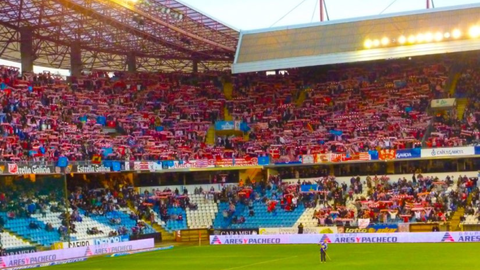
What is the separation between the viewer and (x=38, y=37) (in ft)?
213

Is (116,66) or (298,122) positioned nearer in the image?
(298,122)

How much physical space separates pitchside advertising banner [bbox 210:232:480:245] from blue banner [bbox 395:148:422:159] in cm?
841

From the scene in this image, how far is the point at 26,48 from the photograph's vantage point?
6531cm

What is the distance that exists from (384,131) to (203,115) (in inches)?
654

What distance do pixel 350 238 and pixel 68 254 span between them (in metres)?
18.6

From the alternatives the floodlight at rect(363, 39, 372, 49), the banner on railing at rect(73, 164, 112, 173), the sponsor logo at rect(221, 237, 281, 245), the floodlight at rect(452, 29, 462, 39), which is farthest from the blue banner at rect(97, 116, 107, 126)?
the floodlight at rect(452, 29, 462, 39)


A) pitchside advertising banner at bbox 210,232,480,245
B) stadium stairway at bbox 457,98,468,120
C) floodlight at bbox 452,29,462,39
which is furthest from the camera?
stadium stairway at bbox 457,98,468,120

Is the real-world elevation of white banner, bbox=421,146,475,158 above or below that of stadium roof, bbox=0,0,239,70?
below

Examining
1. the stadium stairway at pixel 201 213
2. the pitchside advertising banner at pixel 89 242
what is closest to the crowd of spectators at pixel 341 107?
the stadium stairway at pixel 201 213

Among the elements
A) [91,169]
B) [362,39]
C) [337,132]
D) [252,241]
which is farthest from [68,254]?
[362,39]

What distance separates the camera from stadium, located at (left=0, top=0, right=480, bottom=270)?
Answer: 52531 millimetres

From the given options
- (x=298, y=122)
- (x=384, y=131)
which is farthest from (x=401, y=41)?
(x=298, y=122)

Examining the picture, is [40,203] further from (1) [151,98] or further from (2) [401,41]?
(2) [401,41]

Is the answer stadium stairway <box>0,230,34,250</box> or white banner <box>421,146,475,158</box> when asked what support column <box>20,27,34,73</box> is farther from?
white banner <box>421,146,475,158</box>
